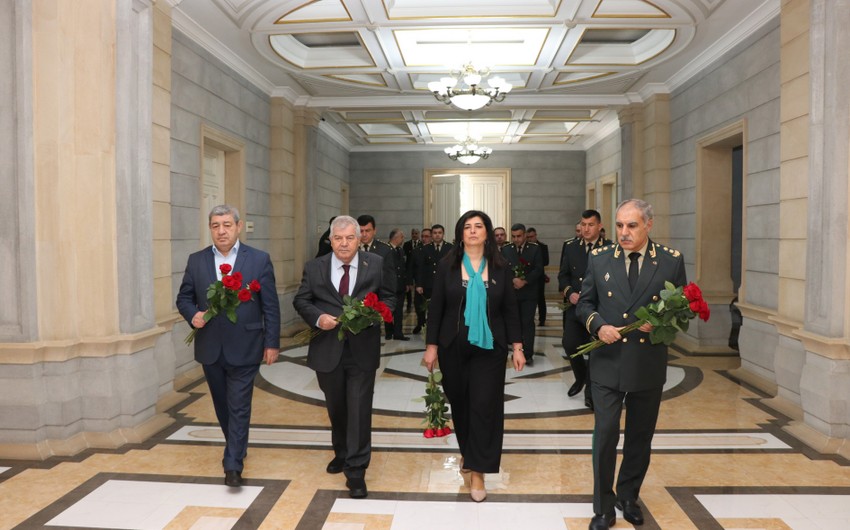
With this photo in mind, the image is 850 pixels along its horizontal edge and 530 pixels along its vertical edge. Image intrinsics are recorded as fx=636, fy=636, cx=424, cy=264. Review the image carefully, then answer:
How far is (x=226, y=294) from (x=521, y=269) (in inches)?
172

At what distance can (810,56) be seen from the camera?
459 cm

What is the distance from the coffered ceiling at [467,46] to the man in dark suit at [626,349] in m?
3.83

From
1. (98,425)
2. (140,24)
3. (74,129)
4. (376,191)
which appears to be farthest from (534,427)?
(376,191)

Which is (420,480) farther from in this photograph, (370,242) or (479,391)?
(370,242)

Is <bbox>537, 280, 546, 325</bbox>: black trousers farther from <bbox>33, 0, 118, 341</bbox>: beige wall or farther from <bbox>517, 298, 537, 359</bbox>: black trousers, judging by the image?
<bbox>33, 0, 118, 341</bbox>: beige wall

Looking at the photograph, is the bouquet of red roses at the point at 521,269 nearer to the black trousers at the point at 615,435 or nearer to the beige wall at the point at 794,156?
the beige wall at the point at 794,156

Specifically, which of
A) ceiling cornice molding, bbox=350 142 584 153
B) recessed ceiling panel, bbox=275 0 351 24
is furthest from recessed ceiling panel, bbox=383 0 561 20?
ceiling cornice molding, bbox=350 142 584 153

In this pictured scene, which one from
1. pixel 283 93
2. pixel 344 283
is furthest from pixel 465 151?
pixel 344 283

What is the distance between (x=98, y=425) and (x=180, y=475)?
920 millimetres

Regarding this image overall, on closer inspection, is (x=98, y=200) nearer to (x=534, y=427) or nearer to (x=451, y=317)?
(x=451, y=317)

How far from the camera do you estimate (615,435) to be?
300 centimetres

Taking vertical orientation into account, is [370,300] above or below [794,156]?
below

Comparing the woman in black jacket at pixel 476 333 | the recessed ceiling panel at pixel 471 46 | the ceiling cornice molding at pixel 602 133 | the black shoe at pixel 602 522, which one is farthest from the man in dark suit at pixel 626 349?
the ceiling cornice molding at pixel 602 133

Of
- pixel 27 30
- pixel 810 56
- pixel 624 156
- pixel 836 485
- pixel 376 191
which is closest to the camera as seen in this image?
pixel 836 485
